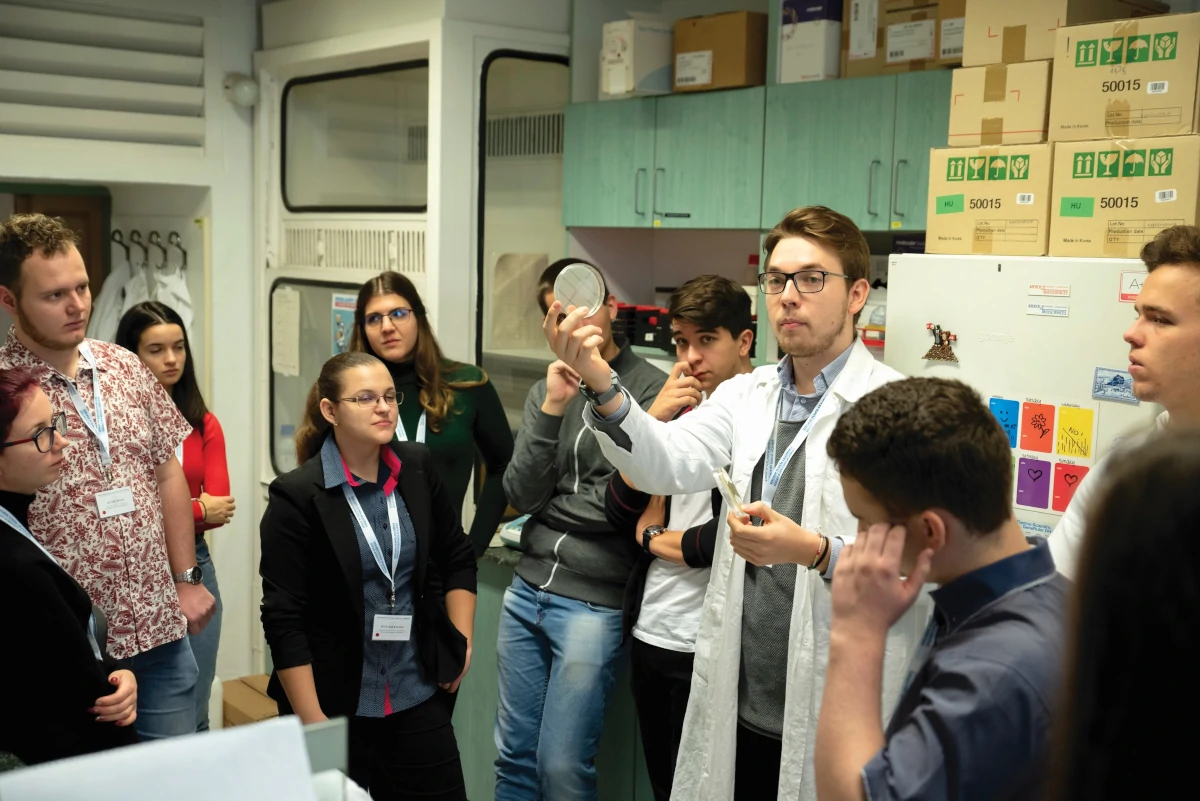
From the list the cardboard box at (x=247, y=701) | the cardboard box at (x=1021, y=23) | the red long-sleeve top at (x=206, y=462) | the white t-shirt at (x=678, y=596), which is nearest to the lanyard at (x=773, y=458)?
the white t-shirt at (x=678, y=596)

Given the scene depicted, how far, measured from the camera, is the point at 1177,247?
195 centimetres

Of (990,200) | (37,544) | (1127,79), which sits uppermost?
(1127,79)

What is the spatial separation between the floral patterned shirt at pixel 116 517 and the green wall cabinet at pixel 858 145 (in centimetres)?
186

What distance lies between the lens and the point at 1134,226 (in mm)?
2348

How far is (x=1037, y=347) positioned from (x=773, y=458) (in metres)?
0.78

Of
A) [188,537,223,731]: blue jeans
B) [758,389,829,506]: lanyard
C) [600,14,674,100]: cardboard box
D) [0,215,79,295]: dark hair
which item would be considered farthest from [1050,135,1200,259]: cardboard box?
[188,537,223,731]: blue jeans

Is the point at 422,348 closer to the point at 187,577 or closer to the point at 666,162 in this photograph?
the point at 187,577

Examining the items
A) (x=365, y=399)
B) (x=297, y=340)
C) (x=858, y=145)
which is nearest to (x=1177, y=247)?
(x=858, y=145)

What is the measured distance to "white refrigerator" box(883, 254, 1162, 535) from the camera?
7.79 feet

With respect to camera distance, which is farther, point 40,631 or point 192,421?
point 192,421

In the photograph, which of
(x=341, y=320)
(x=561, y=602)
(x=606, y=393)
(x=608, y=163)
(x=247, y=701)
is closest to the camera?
(x=606, y=393)

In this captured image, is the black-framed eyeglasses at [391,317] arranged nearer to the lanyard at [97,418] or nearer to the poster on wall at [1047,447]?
the lanyard at [97,418]

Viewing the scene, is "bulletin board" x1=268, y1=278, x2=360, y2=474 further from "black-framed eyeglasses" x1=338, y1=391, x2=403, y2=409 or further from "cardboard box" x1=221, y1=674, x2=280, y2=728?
"black-framed eyeglasses" x1=338, y1=391, x2=403, y2=409

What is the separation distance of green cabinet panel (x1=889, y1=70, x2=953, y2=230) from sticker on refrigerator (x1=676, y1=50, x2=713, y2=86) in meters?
0.70
